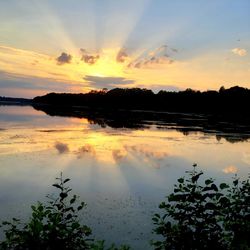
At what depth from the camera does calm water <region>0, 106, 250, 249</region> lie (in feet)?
36.0

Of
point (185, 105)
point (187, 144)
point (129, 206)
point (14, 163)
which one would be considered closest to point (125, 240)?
point (129, 206)

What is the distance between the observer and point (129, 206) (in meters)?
12.4

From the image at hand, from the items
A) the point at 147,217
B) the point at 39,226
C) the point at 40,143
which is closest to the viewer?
the point at 39,226

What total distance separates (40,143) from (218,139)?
50.8 ft

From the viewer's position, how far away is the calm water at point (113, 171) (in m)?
11.0

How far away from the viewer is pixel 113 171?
59.0 feet

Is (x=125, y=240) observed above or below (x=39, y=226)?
below

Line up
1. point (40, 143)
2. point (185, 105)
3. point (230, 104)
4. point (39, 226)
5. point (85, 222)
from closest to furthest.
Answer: point (39, 226)
point (85, 222)
point (40, 143)
point (230, 104)
point (185, 105)

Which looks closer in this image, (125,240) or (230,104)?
(125,240)

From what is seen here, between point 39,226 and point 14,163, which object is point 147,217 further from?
point 14,163

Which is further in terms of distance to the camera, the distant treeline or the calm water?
the distant treeline

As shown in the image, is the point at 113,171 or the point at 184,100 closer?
the point at 113,171

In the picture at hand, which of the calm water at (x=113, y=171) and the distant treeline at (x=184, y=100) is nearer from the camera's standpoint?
the calm water at (x=113, y=171)

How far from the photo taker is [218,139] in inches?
1342
